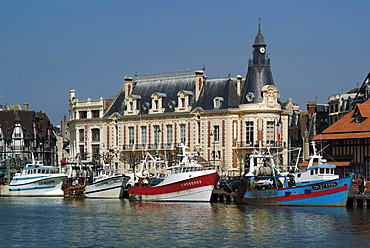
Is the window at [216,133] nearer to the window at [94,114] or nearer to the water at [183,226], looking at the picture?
the window at [94,114]

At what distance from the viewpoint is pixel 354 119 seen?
94.5 meters

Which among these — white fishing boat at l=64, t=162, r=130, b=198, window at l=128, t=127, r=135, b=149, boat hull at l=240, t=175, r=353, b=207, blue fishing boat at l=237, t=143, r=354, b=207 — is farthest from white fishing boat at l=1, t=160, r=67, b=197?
boat hull at l=240, t=175, r=353, b=207

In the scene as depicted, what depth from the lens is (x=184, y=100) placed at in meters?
128

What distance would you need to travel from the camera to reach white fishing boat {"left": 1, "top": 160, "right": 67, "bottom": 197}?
11125 cm

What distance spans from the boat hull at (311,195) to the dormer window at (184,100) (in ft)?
142

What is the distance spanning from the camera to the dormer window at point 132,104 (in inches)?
5214

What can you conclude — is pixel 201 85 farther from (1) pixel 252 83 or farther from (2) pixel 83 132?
(2) pixel 83 132

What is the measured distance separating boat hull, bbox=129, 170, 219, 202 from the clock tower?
101 ft

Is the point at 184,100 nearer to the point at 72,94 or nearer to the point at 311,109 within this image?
the point at 72,94

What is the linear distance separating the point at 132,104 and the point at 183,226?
6790 centimetres

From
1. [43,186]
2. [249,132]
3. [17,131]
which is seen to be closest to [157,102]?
[249,132]

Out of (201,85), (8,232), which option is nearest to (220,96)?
(201,85)

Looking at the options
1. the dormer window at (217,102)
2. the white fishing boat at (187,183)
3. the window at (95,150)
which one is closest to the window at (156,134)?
the dormer window at (217,102)

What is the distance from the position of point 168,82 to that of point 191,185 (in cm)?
4136
